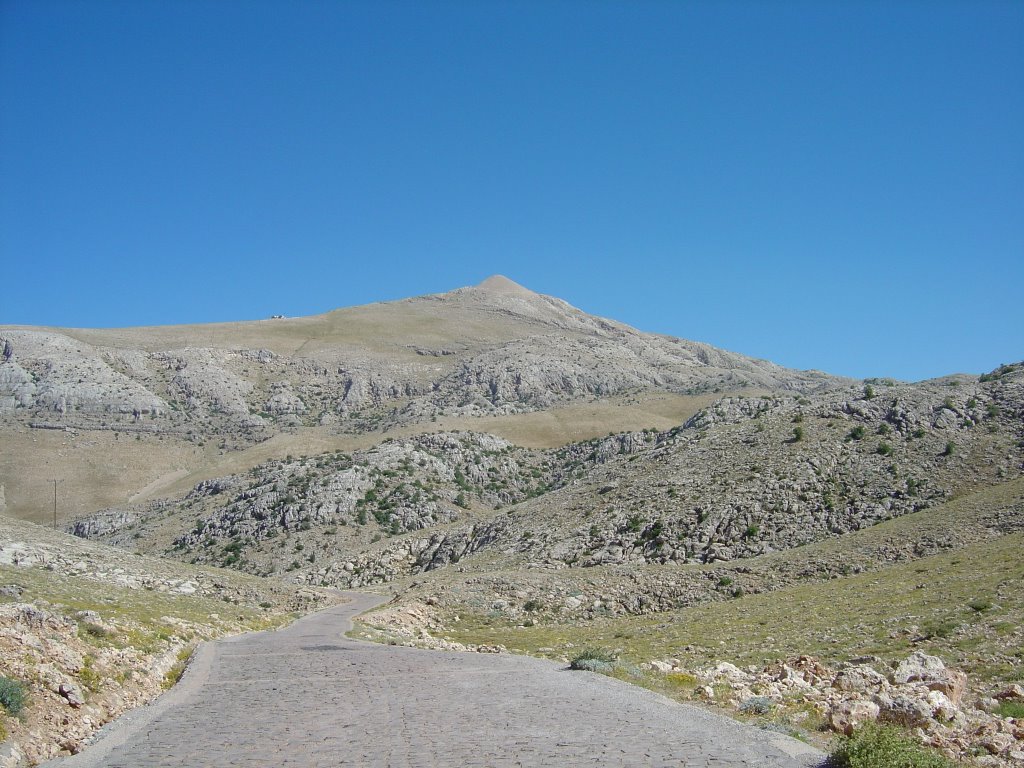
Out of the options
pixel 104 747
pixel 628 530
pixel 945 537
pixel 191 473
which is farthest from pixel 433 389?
pixel 104 747

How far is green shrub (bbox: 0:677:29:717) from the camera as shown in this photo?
1095cm

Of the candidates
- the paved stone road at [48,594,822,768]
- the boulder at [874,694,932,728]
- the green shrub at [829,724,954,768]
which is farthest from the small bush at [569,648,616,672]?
the green shrub at [829,724,954,768]

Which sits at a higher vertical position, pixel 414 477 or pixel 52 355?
pixel 52 355

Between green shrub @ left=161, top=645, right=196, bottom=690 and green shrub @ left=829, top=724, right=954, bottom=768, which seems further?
green shrub @ left=161, top=645, right=196, bottom=690

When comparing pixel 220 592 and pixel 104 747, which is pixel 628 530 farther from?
pixel 104 747

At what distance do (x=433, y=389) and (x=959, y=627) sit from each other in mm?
131611

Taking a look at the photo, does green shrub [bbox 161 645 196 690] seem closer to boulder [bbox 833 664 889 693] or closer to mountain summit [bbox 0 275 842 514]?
boulder [bbox 833 664 889 693]

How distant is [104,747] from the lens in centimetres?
1091

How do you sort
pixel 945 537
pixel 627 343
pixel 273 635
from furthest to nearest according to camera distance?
pixel 627 343 → pixel 945 537 → pixel 273 635

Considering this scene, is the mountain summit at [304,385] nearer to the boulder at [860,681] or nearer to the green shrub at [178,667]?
the green shrub at [178,667]

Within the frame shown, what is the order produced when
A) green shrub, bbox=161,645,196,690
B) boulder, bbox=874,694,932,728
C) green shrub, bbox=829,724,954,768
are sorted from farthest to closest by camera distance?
green shrub, bbox=161,645,196,690 < boulder, bbox=874,694,932,728 < green shrub, bbox=829,724,954,768

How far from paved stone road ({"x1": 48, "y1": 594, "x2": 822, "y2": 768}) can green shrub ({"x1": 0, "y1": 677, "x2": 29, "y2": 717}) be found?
4.34 feet

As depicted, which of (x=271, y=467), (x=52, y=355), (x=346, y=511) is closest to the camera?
(x=346, y=511)

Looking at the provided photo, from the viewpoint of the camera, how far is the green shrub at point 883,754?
27.9 feet
